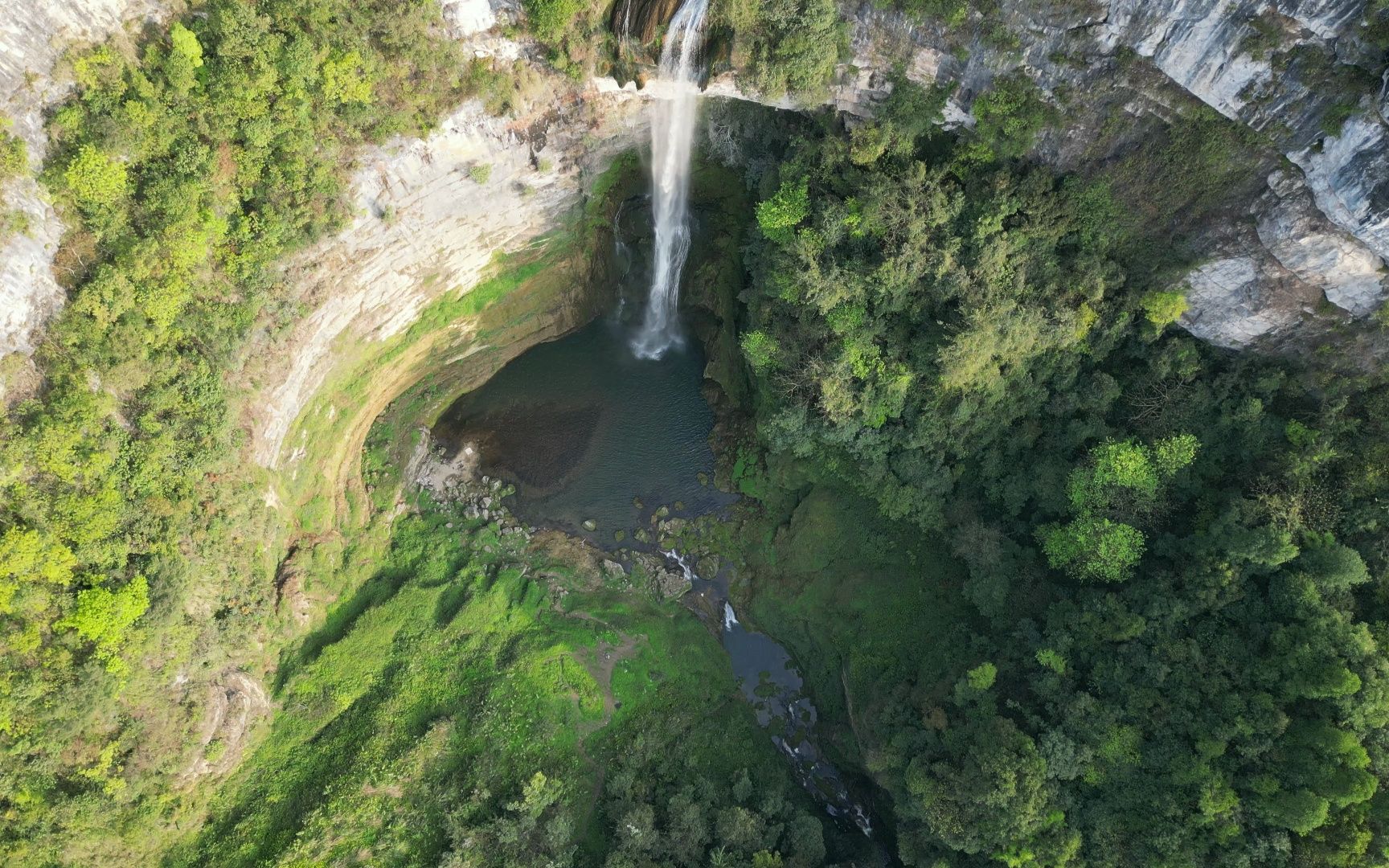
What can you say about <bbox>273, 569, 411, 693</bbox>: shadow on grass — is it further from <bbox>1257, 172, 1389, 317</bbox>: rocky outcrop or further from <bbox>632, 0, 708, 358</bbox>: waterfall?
<bbox>1257, 172, 1389, 317</bbox>: rocky outcrop

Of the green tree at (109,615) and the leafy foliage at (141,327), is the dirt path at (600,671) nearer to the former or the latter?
the leafy foliage at (141,327)

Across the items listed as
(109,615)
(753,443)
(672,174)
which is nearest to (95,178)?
(109,615)

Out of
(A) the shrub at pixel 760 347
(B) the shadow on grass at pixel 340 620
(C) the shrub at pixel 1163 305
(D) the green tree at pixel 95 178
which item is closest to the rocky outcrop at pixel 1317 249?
(C) the shrub at pixel 1163 305

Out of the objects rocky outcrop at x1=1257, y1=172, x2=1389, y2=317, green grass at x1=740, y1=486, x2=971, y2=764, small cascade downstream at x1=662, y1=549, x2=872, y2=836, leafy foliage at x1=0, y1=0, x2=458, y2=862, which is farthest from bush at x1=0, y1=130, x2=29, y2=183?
rocky outcrop at x1=1257, y1=172, x2=1389, y2=317

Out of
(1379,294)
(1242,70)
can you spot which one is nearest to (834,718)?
(1379,294)

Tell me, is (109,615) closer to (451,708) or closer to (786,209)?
(451,708)
